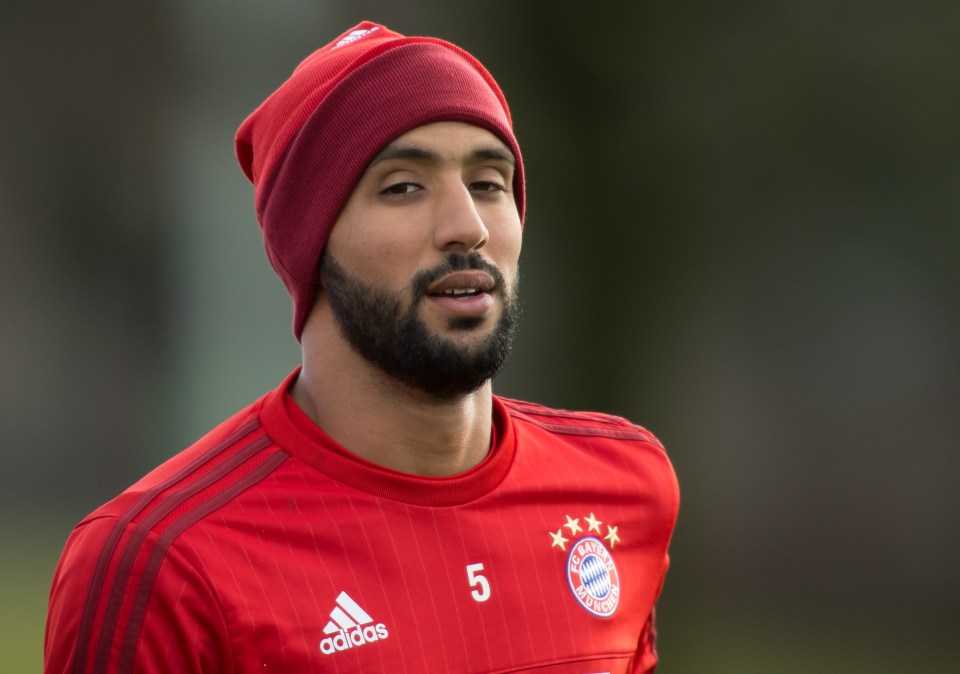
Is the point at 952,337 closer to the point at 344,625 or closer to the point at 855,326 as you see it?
the point at 855,326

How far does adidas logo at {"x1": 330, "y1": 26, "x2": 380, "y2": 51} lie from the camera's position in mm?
1749

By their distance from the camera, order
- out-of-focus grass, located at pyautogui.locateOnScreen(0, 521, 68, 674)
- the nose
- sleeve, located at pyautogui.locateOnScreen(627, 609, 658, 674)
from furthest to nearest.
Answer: out-of-focus grass, located at pyautogui.locateOnScreen(0, 521, 68, 674) < sleeve, located at pyautogui.locateOnScreen(627, 609, 658, 674) < the nose

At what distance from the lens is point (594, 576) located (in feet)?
5.70

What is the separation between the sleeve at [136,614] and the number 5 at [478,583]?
35 cm

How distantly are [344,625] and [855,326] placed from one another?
3.09 m

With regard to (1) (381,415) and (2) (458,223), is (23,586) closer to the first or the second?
(1) (381,415)

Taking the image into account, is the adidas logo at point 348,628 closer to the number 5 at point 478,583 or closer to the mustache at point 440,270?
the number 5 at point 478,583

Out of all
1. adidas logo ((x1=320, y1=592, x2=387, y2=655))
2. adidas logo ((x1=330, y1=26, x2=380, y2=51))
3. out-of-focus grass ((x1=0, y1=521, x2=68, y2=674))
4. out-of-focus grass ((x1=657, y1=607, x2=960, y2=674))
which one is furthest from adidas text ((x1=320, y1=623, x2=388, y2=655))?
out-of-focus grass ((x1=657, y1=607, x2=960, y2=674))

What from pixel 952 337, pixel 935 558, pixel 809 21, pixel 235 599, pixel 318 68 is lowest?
pixel 935 558

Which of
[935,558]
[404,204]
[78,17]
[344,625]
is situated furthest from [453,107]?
[935,558]

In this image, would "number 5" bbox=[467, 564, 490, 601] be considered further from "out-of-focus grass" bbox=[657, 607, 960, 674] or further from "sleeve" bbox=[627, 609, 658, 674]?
"out-of-focus grass" bbox=[657, 607, 960, 674]

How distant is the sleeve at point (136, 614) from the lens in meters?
1.38

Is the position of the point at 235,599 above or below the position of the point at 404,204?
below

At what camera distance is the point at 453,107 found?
5.27ft
